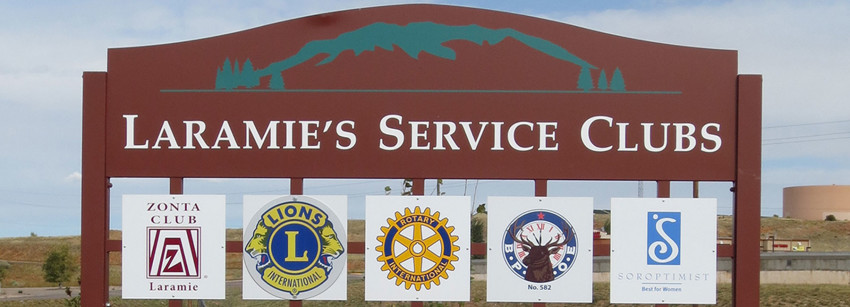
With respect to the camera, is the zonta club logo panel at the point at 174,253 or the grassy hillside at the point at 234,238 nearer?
the zonta club logo panel at the point at 174,253

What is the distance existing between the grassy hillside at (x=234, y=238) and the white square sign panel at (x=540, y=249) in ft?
36.0

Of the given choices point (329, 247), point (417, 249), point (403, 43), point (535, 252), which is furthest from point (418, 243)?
point (403, 43)

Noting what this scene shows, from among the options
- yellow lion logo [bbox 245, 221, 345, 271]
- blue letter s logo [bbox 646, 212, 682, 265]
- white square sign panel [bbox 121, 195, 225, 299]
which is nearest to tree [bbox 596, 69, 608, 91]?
blue letter s logo [bbox 646, 212, 682, 265]

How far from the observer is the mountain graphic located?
7445 mm

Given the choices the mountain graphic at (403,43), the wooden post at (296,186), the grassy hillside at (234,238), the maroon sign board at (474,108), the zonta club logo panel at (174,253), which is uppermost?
the mountain graphic at (403,43)

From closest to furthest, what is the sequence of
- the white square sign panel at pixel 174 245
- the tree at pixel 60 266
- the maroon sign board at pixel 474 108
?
the maroon sign board at pixel 474 108 < the white square sign panel at pixel 174 245 < the tree at pixel 60 266

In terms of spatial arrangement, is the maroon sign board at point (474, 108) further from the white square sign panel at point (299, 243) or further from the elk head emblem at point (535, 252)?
the elk head emblem at point (535, 252)

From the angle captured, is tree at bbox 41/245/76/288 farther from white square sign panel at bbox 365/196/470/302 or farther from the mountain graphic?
white square sign panel at bbox 365/196/470/302

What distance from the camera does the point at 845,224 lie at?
42.6m

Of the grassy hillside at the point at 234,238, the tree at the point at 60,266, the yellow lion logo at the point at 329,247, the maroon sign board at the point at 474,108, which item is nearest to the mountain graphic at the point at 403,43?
the maroon sign board at the point at 474,108

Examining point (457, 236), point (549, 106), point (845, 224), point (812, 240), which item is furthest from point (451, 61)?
point (845, 224)

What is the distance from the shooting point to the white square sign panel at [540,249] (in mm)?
7477

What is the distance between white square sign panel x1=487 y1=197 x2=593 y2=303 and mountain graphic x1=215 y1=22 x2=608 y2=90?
3.87 feet

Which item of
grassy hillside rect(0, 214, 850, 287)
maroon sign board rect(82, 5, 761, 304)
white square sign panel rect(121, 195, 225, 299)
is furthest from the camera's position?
grassy hillside rect(0, 214, 850, 287)
